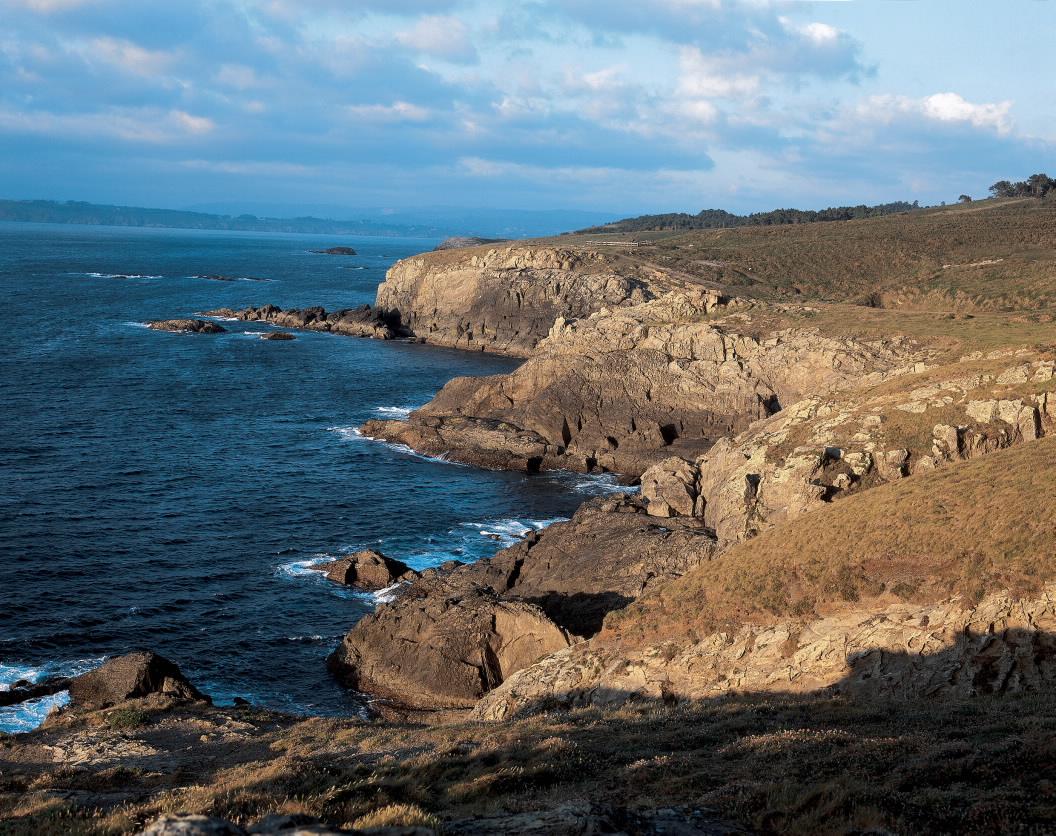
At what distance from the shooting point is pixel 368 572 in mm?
40281

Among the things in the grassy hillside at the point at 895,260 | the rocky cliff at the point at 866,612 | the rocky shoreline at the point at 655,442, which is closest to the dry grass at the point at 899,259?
the grassy hillside at the point at 895,260

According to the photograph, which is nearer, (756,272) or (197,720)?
(197,720)

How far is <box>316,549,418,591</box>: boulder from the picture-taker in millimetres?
40062

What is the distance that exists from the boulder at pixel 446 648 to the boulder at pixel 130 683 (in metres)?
6.26

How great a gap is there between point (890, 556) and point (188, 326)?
99.0m

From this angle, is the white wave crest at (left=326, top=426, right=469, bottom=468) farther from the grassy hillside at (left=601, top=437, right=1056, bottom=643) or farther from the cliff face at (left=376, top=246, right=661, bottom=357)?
the cliff face at (left=376, top=246, right=661, bottom=357)

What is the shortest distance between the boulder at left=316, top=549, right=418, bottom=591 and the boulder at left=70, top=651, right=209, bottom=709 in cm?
1203

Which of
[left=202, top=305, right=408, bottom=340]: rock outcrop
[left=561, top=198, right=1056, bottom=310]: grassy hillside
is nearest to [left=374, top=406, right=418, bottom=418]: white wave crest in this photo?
[left=202, top=305, right=408, bottom=340]: rock outcrop

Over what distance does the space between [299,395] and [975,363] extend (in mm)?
54485

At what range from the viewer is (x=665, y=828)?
10.8 metres

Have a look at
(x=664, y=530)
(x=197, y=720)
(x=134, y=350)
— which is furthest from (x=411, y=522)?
(x=134, y=350)

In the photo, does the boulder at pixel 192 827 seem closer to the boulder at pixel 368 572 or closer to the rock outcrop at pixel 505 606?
the rock outcrop at pixel 505 606

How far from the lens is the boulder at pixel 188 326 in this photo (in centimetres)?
10769

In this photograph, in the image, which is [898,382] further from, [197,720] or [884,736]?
[197,720]
